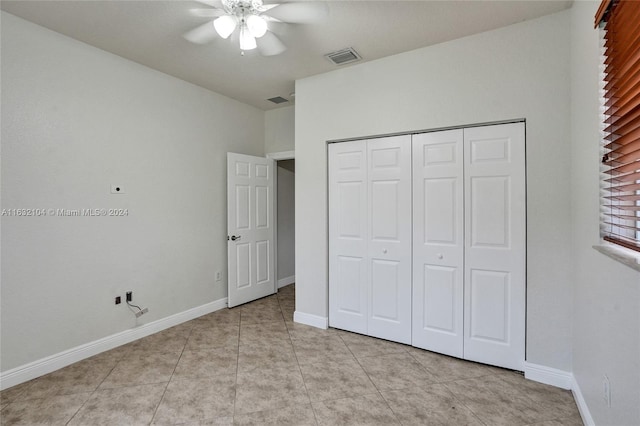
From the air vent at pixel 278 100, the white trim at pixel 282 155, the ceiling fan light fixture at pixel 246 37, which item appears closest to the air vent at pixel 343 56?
the ceiling fan light fixture at pixel 246 37

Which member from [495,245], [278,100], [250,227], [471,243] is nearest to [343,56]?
[278,100]

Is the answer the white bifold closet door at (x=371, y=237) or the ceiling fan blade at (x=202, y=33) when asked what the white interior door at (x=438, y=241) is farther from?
the ceiling fan blade at (x=202, y=33)

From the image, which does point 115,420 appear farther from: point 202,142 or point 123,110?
point 202,142

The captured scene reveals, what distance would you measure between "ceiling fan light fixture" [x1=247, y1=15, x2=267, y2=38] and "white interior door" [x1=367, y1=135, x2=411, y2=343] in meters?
1.48

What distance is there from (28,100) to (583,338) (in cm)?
438

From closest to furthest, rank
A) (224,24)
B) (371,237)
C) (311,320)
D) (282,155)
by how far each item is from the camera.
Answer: (224,24) → (371,237) → (311,320) → (282,155)

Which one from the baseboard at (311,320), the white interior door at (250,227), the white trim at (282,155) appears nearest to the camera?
the baseboard at (311,320)

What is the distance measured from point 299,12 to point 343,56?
0.98 metres

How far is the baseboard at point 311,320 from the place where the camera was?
133 inches

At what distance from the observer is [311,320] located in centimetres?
346

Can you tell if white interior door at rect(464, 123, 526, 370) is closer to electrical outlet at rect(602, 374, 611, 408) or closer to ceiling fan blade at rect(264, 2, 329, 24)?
electrical outlet at rect(602, 374, 611, 408)

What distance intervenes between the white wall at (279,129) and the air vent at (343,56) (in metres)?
1.59

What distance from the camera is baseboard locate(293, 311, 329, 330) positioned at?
337cm

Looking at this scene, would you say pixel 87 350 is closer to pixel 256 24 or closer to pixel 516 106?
pixel 256 24
